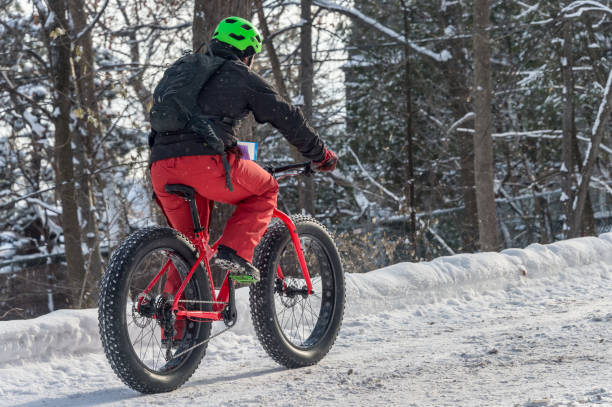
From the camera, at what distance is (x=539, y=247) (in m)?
6.96

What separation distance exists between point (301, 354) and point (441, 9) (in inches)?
559

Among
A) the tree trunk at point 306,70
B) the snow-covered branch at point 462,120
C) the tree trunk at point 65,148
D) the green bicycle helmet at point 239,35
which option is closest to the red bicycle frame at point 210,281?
the green bicycle helmet at point 239,35

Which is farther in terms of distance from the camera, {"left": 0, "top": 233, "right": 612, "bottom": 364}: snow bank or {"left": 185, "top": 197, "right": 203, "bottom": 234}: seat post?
{"left": 0, "top": 233, "right": 612, "bottom": 364}: snow bank

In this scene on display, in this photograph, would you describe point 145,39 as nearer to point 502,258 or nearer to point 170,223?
point 502,258

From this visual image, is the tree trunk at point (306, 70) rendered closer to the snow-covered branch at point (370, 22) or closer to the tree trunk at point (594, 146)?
the snow-covered branch at point (370, 22)

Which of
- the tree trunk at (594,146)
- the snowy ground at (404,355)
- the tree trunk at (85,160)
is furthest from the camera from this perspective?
the tree trunk at (594,146)

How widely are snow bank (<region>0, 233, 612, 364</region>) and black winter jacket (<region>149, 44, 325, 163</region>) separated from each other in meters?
1.31

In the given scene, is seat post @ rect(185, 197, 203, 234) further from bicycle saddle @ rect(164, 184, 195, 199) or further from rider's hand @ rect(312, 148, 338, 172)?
rider's hand @ rect(312, 148, 338, 172)

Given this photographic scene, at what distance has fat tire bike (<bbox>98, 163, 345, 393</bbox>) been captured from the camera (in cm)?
330

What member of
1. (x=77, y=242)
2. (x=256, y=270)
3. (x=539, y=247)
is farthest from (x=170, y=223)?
(x=77, y=242)

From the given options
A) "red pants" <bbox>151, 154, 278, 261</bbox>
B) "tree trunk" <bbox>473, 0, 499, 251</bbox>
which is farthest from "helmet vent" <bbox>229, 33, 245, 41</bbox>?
"tree trunk" <bbox>473, 0, 499, 251</bbox>

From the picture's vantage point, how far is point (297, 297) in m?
4.39

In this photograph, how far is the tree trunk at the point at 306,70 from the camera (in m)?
12.7

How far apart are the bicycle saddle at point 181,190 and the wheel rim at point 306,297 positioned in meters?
0.84
